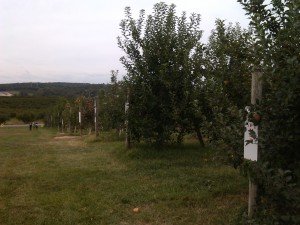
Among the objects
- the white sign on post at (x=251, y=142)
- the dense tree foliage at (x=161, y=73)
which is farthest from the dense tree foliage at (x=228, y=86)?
the dense tree foliage at (x=161, y=73)

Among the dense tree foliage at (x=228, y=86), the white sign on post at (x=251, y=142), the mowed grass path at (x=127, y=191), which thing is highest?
the dense tree foliage at (x=228, y=86)

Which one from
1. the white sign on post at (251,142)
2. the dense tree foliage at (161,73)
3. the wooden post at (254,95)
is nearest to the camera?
the white sign on post at (251,142)

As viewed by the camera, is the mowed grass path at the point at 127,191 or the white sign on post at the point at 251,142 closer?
the white sign on post at the point at 251,142

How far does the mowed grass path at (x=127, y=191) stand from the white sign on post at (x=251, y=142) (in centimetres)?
66

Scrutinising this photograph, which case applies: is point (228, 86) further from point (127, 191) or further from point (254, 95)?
point (127, 191)

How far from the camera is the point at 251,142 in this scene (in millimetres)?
4848

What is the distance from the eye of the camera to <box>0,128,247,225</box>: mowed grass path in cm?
693

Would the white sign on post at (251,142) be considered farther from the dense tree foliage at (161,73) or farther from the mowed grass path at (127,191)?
the dense tree foliage at (161,73)

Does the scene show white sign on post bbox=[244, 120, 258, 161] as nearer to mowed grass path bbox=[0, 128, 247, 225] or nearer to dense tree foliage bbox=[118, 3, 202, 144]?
mowed grass path bbox=[0, 128, 247, 225]

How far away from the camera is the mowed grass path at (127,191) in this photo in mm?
6930

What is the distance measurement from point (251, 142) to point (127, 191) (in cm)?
434

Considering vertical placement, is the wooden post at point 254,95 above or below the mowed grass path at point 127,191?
above

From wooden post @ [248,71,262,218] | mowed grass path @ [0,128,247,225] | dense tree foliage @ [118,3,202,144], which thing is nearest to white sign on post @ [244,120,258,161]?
wooden post @ [248,71,262,218]

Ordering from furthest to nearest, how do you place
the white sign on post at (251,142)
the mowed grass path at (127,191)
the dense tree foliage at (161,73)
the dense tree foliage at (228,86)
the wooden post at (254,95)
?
the dense tree foliage at (161,73) < the mowed grass path at (127,191) < the dense tree foliage at (228,86) < the wooden post at (254,95) < the white sign on post at (251,142)
